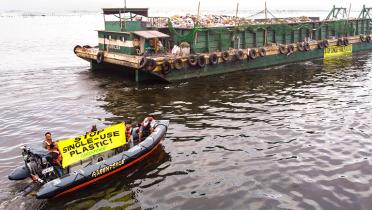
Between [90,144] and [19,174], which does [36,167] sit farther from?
[90,144]

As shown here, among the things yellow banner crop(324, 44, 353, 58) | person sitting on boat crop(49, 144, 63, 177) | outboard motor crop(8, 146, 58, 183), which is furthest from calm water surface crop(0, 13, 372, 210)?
yellow banner crop(324, 44, 353, 58)

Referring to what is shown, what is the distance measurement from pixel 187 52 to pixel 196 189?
763 inches

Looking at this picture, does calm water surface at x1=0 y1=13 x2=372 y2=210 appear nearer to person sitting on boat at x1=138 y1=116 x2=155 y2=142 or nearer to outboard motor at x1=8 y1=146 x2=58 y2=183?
outboard motor at x1=8 y1=146 x2=58 y2=183

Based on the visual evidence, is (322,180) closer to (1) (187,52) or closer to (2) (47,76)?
(1) (187,52)

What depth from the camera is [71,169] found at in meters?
14.4

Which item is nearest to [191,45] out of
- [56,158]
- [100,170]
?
[100,170]

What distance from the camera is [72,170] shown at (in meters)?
14.4

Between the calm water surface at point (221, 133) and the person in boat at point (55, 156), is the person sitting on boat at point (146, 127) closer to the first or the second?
the calm water surface at point (221, 133)

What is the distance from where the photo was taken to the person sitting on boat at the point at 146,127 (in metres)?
17.1

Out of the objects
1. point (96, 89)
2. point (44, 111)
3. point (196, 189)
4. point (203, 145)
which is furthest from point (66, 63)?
point (196, 189)

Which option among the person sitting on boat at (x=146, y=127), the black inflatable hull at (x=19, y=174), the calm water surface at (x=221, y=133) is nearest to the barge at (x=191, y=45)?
the calm water surface at (x=221, y=133)

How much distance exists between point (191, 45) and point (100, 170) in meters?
19.9

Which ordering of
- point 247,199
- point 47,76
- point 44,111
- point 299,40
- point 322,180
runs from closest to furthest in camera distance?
point 247,199, point 322,180, point 44,111, point 47,76, point 299,40

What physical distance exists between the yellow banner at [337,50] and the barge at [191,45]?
98 centimetres
